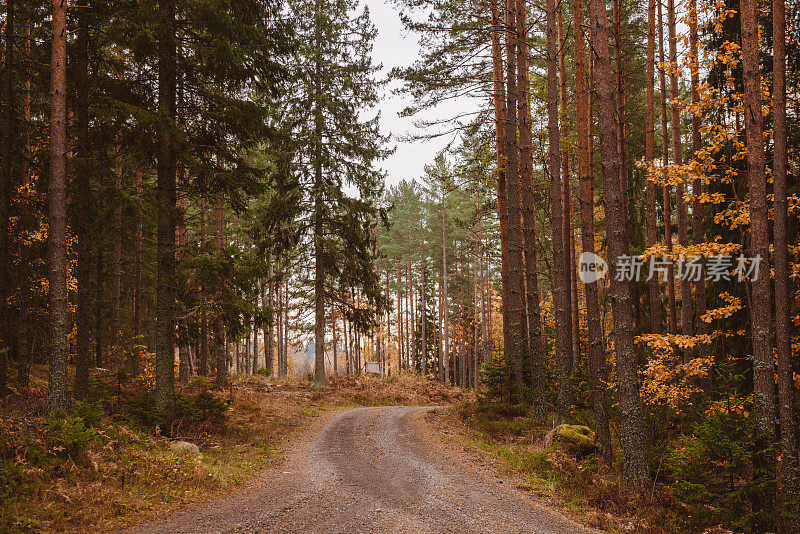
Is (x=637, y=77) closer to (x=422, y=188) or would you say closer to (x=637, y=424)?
(x=637, y=424)

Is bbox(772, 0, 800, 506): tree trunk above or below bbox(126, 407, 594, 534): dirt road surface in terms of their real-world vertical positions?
above

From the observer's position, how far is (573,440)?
10086 mm

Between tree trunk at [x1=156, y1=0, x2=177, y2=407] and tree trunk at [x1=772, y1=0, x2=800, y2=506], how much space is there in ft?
40.1

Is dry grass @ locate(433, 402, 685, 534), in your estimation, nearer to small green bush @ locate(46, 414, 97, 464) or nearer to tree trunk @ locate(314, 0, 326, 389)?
small green bush @ locate(46, 414, 97, 464)

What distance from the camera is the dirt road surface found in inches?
236

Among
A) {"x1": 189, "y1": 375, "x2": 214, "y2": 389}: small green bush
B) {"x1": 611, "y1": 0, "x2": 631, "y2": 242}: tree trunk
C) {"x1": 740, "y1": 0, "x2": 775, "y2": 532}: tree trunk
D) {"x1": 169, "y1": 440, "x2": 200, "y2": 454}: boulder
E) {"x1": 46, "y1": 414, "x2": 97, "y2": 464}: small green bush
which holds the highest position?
{"x1": 611, "y1": 0, "x2": 631, "y2": 242}: tree trunk

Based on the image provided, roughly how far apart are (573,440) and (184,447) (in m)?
8.50

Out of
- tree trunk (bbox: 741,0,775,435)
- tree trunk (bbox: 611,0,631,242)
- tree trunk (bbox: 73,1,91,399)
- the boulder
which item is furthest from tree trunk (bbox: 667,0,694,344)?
tree trunk (bbox: 73,1,91,399)

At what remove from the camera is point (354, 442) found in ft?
39.8

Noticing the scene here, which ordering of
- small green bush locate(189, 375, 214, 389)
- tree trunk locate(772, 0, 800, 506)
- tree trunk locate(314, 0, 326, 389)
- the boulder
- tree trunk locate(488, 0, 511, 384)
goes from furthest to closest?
tree trunk locate(314, 0, 326, 389), small green bush locate(189, 375, 214, 389), tree trunk locate(488, 0, 511, 384), the boulder, tree trunk locate(772, 0, 800, 506)

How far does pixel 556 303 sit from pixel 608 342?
1283 cm

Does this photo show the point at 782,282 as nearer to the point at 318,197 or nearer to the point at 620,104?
the point at 620,104

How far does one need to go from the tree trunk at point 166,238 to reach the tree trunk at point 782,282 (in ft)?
40.1

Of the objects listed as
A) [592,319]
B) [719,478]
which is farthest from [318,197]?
[719,478]
